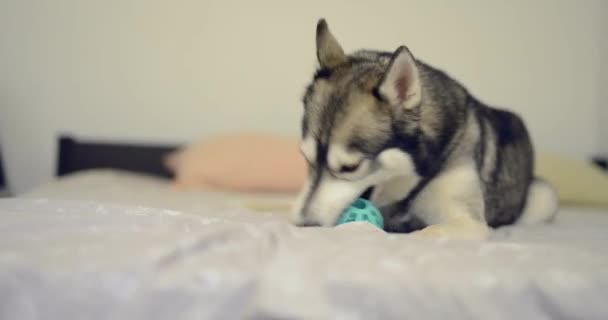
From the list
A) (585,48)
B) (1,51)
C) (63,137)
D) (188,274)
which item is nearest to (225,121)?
(63,137)

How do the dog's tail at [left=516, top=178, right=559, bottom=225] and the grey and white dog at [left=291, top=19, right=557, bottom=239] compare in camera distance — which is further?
the dog's tail at [left=516, top=178, right=559, bottom=225]

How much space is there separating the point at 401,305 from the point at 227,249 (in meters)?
0.30

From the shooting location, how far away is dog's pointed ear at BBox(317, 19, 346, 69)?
1.36 m

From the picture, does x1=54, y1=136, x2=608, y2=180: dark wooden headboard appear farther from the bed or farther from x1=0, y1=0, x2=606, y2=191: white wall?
the bed

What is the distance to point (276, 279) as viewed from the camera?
75 centimetres

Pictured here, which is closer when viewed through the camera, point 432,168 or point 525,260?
Result: point 525,260

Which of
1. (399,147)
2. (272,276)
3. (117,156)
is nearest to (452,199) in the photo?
(399,147)

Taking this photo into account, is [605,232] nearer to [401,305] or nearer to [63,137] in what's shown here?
[401,305]

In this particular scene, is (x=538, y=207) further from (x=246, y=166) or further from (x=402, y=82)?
(x=246, y=166)

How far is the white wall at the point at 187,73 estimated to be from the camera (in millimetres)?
2326

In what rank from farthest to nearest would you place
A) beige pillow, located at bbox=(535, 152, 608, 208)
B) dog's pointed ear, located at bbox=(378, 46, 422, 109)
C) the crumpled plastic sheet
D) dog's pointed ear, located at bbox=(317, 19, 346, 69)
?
1. beige pillow, located at bbox=(535, 152, 608, 208)
2. dog's pointed ear, located at bbox=(317, 19, 346, 69)
3. dog's pointed ear, located at bbox=(378, 46, 422, 109)
4. the crumpled plastic sheet

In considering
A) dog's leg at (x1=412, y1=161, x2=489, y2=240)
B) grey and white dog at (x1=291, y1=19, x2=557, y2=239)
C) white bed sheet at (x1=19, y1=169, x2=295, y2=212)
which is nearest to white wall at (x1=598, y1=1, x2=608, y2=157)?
grey and white dog at (x1=291, y1=19, x2=557, y2=239)

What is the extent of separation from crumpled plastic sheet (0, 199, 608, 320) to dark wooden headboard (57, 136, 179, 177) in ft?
5.71

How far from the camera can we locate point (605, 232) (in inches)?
56.4
